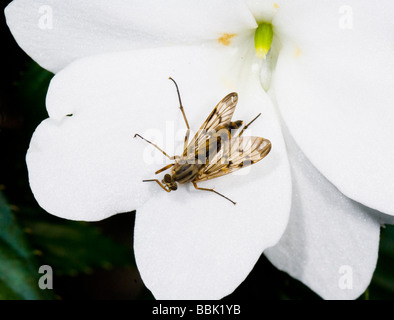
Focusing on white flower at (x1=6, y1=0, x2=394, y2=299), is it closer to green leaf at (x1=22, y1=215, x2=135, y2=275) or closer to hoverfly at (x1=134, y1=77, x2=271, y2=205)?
hoverfly at (x1=134, y1=77, x2=271, y2=205)

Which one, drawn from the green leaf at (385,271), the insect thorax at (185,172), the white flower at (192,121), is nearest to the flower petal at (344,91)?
the white flower at (192,121)

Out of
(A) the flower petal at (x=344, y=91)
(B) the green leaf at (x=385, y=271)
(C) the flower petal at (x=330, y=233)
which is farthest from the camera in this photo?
(B) the green leaf at (x=385, y=271)

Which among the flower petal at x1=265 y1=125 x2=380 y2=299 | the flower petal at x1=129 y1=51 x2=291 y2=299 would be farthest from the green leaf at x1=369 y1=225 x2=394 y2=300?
the flower petal at x1=129 y1=51 x2=291 y2=299

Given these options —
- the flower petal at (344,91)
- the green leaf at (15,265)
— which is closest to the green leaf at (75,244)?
the green leaf at (15,265)

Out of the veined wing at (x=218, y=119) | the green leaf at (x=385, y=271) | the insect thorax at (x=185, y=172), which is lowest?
the green leaf at (x=385, y=271)

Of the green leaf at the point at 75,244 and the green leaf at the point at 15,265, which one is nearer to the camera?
the green leaf at the point at 15,265

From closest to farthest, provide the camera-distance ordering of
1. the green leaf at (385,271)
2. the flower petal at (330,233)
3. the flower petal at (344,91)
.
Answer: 1. the flower petal at (344,91)
2. the flower petal at (330,233)
3. the green leaf at (385,271)

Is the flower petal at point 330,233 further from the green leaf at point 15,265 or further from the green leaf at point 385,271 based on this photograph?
the green leaf at point 15,265

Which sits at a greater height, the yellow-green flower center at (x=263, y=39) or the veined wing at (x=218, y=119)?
the yellow-green flower center at (x=263, y=39)
